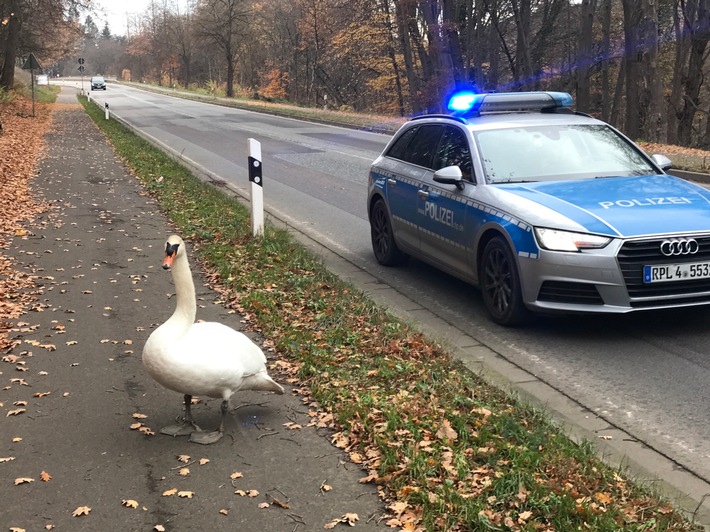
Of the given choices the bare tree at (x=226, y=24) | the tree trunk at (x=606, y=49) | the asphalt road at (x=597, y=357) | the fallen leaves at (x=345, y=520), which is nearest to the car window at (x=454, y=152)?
the asphalt road at (x=597, y=357)

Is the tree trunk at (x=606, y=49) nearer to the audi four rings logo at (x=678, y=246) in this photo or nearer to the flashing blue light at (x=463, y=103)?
the flashing blue light at (x=463, y=103)

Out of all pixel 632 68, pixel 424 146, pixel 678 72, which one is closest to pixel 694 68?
pixel 678 72

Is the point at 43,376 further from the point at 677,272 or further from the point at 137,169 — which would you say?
the point at 137,169

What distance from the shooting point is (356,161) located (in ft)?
64.1

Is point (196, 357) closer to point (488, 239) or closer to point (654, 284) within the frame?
point (488, 239)

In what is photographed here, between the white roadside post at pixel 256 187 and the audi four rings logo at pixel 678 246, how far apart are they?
513 cm

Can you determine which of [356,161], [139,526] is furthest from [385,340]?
[356,161]

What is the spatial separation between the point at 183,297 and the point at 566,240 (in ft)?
9.42

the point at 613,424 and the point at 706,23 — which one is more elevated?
the point at 706,23

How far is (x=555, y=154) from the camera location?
7.07m

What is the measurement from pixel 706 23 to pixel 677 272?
27247 mm

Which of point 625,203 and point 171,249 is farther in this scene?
point 625,203

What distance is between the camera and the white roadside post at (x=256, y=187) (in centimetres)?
948

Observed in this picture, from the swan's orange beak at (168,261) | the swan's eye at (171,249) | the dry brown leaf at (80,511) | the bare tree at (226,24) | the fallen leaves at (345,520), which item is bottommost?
the dry brown leaf at (80,511)
